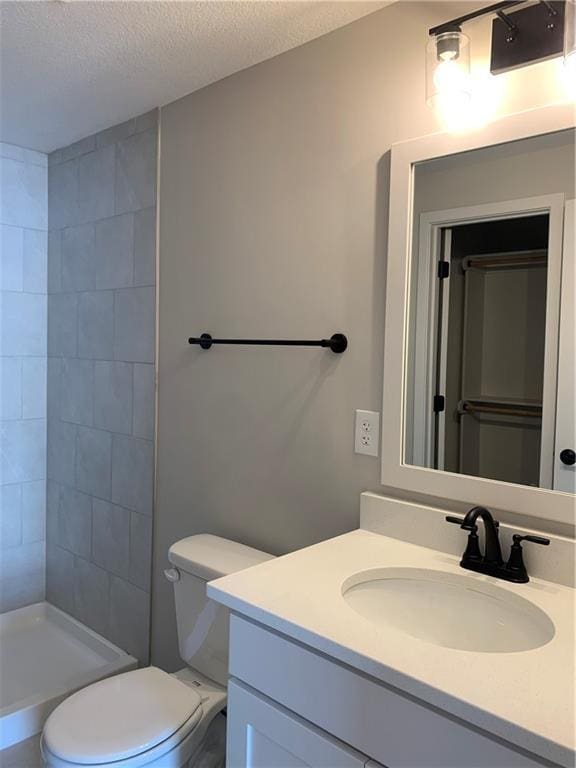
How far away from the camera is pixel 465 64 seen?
134 centimetres

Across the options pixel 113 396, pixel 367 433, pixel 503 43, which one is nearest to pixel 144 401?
pixel 113 396

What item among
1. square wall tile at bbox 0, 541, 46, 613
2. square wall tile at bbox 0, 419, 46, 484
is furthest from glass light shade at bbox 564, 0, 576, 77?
square wall tile at bbox 0, 541, 46, 613

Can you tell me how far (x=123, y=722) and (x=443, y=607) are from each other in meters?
0.83

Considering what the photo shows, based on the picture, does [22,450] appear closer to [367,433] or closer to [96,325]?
[96,325]

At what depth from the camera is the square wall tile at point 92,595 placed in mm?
2510

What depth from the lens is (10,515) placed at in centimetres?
271

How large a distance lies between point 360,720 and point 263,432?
0.98 metres

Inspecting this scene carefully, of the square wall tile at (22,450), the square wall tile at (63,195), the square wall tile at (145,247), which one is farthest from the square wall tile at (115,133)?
the square wall tile at (22,450)

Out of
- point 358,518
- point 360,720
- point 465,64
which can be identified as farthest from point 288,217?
point 360,720

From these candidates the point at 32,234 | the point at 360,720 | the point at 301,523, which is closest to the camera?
the point at 360,720

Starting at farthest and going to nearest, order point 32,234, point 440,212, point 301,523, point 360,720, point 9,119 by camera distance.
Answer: point 32,234, point 9,119, point 301,523, point 440,212, point 360,720

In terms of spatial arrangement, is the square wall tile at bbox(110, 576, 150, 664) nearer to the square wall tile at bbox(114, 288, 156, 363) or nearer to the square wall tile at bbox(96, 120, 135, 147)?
the square wall tile at bbox(114, 288, 156, 363)

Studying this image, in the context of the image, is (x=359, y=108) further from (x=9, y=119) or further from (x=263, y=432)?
(x=9, y=119)

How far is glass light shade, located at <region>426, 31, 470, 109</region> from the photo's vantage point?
134 cm
